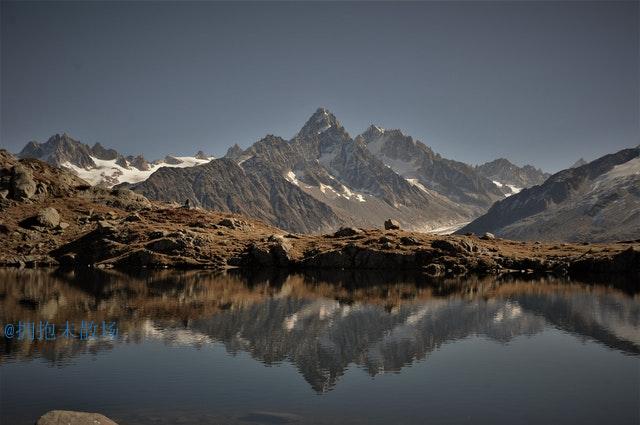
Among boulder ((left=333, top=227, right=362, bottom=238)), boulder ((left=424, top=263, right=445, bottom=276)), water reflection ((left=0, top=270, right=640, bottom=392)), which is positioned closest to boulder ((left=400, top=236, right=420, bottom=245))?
boulder ((left=424, top=263, right=445, bottom=276))

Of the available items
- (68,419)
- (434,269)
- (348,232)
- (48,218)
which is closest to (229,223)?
(348,232)

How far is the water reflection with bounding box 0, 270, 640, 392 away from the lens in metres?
52.0

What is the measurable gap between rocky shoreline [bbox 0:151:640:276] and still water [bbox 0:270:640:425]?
45.6 metres

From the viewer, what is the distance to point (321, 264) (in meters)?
148

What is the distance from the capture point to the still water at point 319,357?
1400 inches

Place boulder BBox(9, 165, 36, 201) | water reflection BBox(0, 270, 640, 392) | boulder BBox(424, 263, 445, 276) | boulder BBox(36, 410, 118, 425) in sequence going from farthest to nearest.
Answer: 1. boulder BBox(9, 165, 36, 201)
2. boulder BBox(424, 263, 445, 276)
3. water reflection BBox(0, 270, 640, 392)
4. boulder BBox(36, 410, 118, 425)

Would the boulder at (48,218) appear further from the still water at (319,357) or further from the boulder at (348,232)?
the boulder at (348,232)

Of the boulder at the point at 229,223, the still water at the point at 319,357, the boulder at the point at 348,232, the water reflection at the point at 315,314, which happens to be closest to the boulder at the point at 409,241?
the boulder at the point at 348,232

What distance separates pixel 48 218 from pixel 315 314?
107 m

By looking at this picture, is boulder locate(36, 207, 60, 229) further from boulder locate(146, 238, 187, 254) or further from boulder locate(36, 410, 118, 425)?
boulder locate(36, 410, 118, 425)

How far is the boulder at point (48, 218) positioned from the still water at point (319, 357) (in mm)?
59098

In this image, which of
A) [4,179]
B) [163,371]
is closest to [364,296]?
[163,371]

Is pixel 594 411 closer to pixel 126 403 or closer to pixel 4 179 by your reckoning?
pixel 126 403

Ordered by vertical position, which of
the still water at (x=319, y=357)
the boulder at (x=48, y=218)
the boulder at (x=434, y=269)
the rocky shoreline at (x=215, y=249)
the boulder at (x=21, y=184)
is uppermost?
the boulder at (x=21, y=184)
